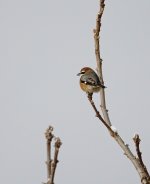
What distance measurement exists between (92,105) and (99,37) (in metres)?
0.65

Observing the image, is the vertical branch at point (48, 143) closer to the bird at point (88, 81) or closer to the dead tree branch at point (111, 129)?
the dead tree branch at point (111, 129)

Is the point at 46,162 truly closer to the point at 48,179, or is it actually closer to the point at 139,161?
the point at 48,179

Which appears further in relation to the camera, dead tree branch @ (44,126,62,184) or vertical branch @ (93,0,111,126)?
vertical branch @ (93,0,111,126)

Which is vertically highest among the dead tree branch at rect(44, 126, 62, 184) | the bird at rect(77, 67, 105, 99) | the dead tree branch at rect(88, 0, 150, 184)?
the bird at rect(77, 67, 105, 99)

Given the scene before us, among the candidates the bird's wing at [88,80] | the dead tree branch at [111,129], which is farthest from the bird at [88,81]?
the dead tree branch at [111,129]

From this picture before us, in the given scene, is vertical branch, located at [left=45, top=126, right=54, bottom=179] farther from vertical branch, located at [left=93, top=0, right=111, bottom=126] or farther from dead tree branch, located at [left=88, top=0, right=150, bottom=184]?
vertical branch, located at [left=93, top=0, right=111, bottom=126]

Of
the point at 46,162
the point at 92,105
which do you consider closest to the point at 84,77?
the point at 92,105

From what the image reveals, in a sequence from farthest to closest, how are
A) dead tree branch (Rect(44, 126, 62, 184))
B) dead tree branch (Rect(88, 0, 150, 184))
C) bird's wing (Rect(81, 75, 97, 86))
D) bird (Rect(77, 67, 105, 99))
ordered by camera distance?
1. bird's wing (Rect(81, 75, 97, 86))
2. bird (Rect(77, 67, 105, 99))
3. dead tree branch (Rect(88, 0, 150, 184))
4. dead tree branch (Rect(44, 126, 62, 184))

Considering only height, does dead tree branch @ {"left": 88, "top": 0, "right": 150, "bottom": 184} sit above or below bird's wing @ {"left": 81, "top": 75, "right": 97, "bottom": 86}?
below

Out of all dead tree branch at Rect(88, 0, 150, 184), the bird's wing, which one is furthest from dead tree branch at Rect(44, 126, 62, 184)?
the bird's wing

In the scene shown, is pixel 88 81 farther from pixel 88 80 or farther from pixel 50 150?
pixel 50 150

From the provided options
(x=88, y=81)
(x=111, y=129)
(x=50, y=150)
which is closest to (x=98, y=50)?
(x=111, y=129)

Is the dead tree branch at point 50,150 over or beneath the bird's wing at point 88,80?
beneath

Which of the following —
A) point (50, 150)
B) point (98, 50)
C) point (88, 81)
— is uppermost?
point (88, 81)
